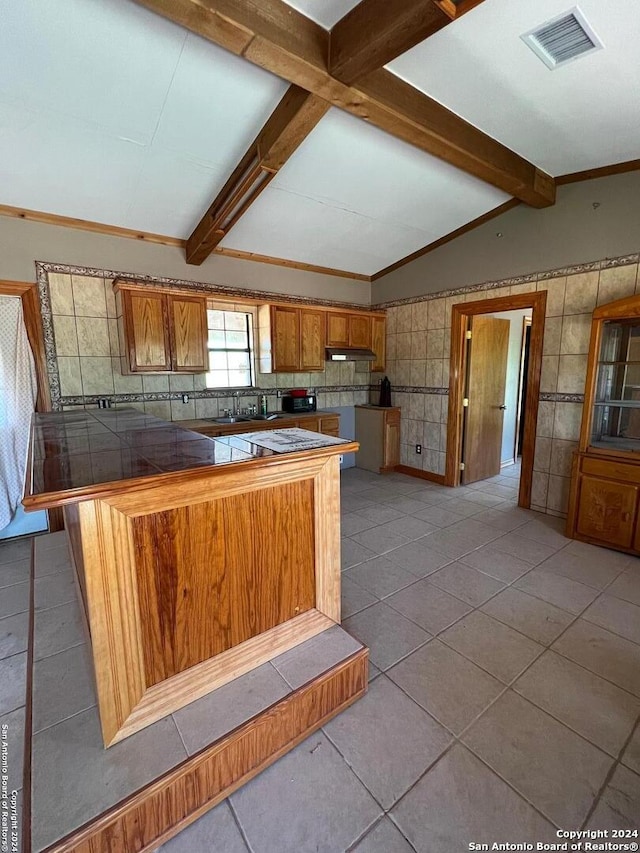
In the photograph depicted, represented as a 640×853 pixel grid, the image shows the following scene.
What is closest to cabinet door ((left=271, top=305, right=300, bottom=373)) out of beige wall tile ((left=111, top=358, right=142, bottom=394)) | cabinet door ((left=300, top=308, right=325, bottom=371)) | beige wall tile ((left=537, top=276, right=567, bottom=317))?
cabinet door ((left=300, top=308, right=325, bottom=371))

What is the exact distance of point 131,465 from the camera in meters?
1.32

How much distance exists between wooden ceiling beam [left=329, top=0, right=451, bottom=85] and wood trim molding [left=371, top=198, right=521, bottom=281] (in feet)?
8.09

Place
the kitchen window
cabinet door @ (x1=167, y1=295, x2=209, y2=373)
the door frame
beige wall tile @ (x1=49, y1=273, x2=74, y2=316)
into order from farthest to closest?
the kitchen window → the door frame → cabinet door @ (x1=167, y1=295, x2=209, y2=373) → beige wall tile @ (x1=49, y1=273, x2=74, y2=316)

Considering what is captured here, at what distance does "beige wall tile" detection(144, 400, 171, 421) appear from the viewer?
3869 mm

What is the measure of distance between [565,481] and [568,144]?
108 inches

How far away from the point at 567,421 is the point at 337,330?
2.73 metres

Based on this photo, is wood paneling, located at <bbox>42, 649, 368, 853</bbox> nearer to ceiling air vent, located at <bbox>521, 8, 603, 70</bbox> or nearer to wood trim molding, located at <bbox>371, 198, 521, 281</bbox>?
ceiling air vent, located at <bbox>521, 8, 603, 70</bbox>

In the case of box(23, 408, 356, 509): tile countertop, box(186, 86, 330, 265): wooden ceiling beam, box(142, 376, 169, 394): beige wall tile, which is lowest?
box(23, 408, 356, 509): tile countertop

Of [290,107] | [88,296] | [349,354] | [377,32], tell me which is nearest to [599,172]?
[377,32]

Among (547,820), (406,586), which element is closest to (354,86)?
(406,586)

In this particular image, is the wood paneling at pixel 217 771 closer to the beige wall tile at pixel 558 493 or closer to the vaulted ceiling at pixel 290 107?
the vaulted ceiling at pixel 290 107

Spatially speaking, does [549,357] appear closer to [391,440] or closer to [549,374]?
[549,374]

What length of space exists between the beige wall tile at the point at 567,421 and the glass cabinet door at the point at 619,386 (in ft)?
0.90

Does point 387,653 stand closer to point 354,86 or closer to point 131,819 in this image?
point 131,819
